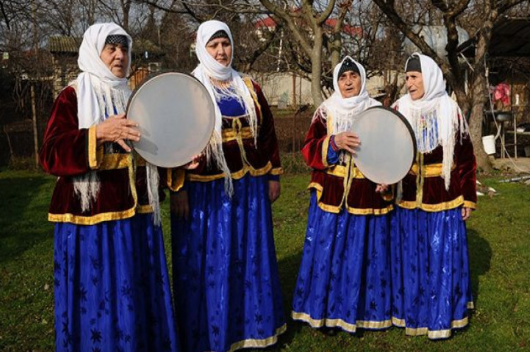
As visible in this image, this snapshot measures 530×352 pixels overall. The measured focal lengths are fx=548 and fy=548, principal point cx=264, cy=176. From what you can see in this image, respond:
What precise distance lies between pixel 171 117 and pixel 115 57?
0.42 m

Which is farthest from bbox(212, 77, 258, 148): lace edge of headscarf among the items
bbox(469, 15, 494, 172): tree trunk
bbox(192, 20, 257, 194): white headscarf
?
bbox(469, 15, 494, 172): tree trunk

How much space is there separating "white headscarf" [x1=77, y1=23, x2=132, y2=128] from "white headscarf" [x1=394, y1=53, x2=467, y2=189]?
202 centimetres

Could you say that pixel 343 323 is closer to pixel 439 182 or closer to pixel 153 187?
pixel 439 182

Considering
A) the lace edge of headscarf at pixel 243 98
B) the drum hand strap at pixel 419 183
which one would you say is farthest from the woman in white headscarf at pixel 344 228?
the lace edge of headscarf at pixel 243 98

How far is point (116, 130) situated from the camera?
8.93ft

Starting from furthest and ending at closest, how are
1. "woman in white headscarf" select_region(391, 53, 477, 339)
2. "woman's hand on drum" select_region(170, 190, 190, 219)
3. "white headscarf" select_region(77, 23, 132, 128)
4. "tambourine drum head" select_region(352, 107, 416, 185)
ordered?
1. "woman in white headscarf" select_region(391, 53, 477, 339)
2. "tambourine drum head" select_region(352, 107, 416, 185)
3. "woman's hand on drum" select_region(170, 190, 190, 219)
4. "white headscarf" select_region(77, 23, 132, 128)

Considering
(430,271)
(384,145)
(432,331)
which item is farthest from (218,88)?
(432,331)

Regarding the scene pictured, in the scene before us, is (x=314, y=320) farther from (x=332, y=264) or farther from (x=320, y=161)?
(x=320, y=161)

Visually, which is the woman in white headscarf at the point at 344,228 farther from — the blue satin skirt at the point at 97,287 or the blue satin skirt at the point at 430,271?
the blue satin skirt at the point at 97,287

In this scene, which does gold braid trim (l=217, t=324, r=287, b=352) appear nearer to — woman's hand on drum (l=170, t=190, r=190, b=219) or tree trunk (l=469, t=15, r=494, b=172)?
woman's hand on drum (l=170, t=190, r=190, b=219)

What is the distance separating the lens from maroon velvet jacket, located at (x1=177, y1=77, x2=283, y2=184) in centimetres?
332

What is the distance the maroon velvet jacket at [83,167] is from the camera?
9.03ft

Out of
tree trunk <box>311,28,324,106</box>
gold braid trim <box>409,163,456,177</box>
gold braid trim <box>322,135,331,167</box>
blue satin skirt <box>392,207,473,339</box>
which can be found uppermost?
tree trunk <box>311,28,324,106</box>

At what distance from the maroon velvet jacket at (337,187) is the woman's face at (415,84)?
0.65 meters
